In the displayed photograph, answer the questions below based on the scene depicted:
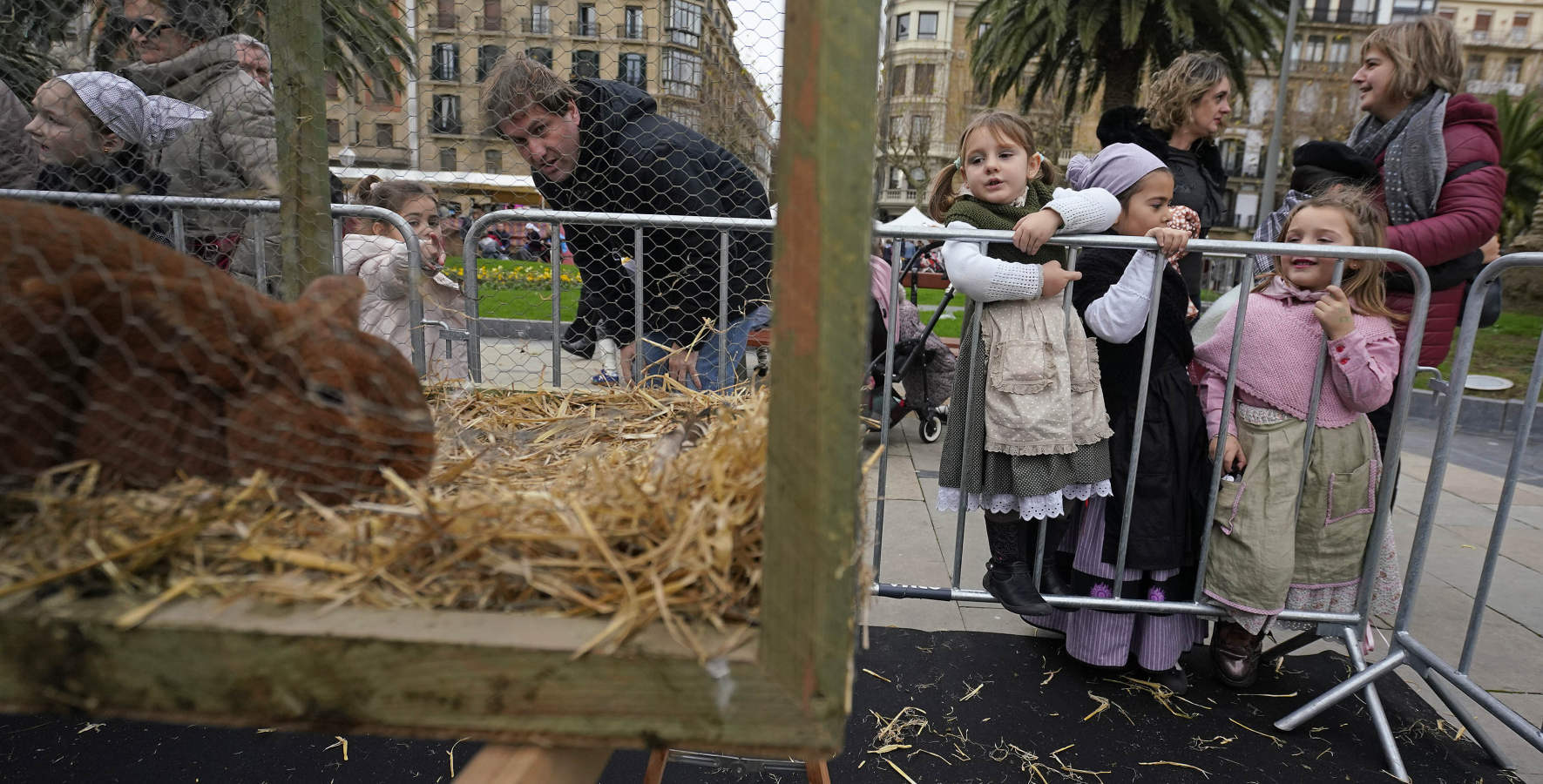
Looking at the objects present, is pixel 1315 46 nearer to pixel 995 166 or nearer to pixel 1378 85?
pixel 1378 85

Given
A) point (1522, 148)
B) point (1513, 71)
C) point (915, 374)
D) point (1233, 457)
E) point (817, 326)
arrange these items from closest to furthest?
point (817, 326) → point (1233, 457) → point (915, 374) → point (1522, 148) → point (1513, 71)

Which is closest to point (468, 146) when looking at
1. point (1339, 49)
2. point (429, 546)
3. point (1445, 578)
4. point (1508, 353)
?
point (429, 546)

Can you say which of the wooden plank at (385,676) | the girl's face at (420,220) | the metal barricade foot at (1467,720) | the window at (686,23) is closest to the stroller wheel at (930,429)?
the metal barricade foot at (1467,720)

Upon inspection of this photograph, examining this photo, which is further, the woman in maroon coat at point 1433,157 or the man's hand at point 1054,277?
the woman in maroon coat at point 1433,157

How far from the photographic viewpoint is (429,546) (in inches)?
36.8

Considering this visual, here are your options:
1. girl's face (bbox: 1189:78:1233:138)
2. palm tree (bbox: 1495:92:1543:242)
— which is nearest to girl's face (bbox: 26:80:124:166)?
girl's face (bbox: 1189:78:1233:138)

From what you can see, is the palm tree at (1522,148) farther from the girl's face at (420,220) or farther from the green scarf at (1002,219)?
the girl's face at (420,220)

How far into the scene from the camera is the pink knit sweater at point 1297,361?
248cm

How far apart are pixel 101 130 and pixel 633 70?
1.67 meters

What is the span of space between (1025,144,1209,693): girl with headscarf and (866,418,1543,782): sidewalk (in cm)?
41

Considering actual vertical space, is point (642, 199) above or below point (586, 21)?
below

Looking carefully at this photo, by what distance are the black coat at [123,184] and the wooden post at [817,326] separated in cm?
251

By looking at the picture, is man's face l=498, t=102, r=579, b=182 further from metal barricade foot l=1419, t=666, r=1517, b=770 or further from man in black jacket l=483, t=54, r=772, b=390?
metal barricade foot l=1419, t=666, r=1517, b=770

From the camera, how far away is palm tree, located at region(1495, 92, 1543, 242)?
503 inches
